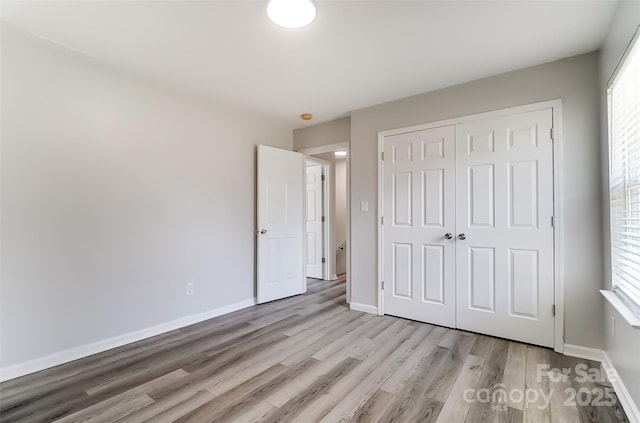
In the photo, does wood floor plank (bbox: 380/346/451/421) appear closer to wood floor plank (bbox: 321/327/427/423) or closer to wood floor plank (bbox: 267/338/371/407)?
wood floor plank (bbox: 321/327/427/423)

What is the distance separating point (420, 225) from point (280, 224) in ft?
5.88

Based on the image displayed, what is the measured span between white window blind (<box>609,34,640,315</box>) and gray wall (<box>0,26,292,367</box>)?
3.32 metres

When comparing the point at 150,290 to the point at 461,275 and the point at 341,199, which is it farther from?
the point at 341,199

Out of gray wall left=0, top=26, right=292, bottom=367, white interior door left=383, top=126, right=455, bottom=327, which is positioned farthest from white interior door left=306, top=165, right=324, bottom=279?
white interior door left=383, top=126, right=455, bottom=327

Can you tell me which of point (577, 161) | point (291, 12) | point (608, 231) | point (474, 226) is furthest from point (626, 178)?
point (291, 12)

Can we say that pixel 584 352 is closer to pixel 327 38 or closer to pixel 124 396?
pixel 327 38

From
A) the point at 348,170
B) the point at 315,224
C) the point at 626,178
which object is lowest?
the point at 315,224

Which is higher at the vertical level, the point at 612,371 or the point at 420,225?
the point at 420,225

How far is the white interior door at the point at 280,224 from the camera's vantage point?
146 inches

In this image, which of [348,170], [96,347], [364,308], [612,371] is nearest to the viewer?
[612,371]

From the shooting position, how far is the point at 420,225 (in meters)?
3.05

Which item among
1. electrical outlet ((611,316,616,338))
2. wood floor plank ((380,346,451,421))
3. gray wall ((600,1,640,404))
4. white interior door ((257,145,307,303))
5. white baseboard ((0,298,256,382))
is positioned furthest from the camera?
white interior door ((257,145,307,303))

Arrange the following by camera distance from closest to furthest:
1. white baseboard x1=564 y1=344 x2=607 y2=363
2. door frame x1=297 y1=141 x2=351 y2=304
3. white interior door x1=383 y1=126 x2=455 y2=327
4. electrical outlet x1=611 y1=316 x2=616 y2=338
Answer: electrical outlet x1=611 y1=316 x2=616 y2=338 < white baseboard x1=564 y1=344 x2=607 y2=363 < white interior door x1=383 y1=126 x2=455 y2=327 < door frame x1=297 y1=141 x2=351 y2=304

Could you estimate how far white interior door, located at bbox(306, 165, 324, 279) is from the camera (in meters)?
5.27
